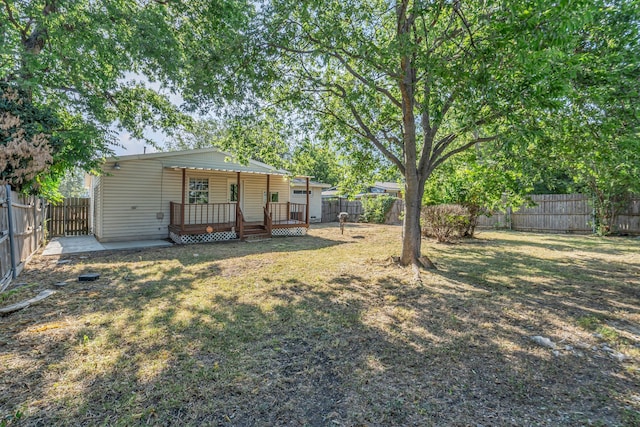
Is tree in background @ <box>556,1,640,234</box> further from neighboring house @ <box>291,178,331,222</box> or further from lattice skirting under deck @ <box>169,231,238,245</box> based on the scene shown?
neighboring house @ <box>291,178,331,222</box>

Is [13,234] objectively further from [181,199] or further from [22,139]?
[181,199]

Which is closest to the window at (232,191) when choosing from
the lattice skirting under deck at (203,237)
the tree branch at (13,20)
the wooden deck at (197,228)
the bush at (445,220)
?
the wooden deck at (197,228)

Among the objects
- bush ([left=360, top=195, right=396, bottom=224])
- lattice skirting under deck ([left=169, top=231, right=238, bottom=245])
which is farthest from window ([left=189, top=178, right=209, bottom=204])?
bush ([left=360, top=195, right=396, bottom=224])

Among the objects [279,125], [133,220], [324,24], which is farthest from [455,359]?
[133,220]

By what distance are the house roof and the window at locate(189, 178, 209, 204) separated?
61 centimetres

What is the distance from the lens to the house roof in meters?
10.5

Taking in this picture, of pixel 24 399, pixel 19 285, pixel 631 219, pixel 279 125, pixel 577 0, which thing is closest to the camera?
pixel 24 399

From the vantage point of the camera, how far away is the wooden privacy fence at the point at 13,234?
4.64 metres

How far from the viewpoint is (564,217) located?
546 inches

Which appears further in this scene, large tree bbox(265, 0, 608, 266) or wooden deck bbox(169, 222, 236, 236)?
wooden deck bbox(169, 222, 236, 236)

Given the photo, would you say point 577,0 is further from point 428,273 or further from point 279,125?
point 279,125

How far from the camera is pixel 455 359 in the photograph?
2.79 meters

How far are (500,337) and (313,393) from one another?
2.28 metres

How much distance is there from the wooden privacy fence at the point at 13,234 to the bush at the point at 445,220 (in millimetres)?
10908
